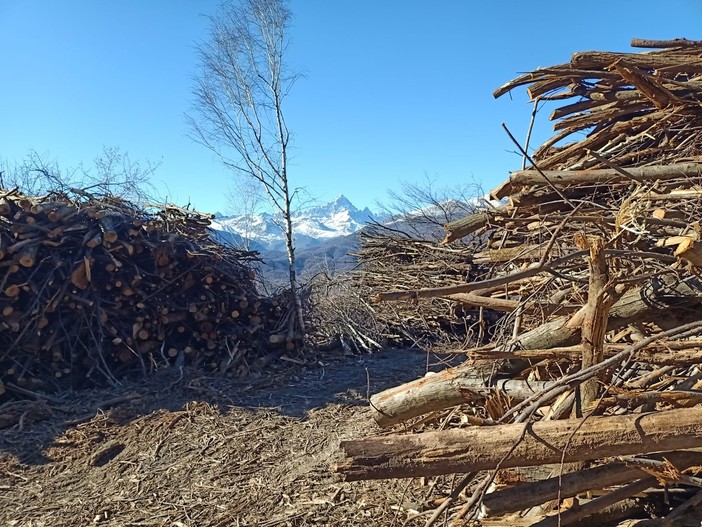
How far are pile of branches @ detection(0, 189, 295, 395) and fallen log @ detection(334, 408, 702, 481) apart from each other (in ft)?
14.7

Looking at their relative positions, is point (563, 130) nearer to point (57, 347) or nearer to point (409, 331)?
point (409, 331)

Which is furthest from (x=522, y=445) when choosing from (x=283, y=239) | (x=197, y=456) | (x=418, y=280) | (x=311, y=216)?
(x=283, y=239)

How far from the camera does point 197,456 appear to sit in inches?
157

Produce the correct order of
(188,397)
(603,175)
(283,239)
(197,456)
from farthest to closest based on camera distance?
(283,239) < (188,397) < (197,456) < (603,175)

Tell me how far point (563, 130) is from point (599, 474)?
362cm

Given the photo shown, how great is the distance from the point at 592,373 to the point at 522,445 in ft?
1.24

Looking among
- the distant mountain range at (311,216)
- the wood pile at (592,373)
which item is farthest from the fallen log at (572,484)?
the distant mountain range at (311,216)

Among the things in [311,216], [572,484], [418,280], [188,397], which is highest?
[311,216]

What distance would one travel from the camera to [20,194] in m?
5.91

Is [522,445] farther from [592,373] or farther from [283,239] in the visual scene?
[283,239]

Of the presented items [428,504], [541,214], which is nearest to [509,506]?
[428,504]

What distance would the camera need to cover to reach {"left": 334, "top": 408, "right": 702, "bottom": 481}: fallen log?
1.88m

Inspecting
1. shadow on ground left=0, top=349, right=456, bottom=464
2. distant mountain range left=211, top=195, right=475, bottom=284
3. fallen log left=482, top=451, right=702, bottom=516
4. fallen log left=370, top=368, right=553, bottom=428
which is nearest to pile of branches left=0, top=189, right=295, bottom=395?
shadow on ground left=0, top=349, right=456, bottom=464

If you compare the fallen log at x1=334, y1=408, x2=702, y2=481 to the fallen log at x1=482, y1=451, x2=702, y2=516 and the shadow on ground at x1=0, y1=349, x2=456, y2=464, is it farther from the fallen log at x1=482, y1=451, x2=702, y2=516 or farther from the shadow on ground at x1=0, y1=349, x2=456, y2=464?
the shadow on ground at x1=0, y1=349, x2=456, y2=464
